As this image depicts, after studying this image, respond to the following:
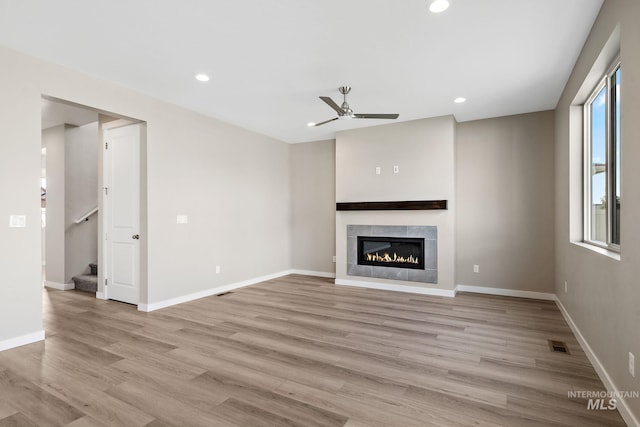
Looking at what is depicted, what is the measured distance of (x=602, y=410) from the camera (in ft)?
6.49

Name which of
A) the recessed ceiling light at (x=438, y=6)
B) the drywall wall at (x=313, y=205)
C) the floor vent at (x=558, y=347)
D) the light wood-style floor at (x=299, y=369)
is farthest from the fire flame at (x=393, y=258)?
the recessed ceiling light at (x=438, y=6)

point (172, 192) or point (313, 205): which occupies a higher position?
point (172, 192)

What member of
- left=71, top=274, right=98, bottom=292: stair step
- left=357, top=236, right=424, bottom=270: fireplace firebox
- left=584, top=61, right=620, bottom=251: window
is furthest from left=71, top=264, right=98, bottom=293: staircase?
left=584, top=61, right=620, bottom=251: window

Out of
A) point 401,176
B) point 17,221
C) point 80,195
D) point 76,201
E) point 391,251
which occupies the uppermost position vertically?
point 401,176

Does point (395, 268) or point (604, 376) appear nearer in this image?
point (604, 376)

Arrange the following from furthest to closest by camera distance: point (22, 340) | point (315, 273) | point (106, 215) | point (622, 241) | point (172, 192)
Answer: point (315, 273), point (106, 215), point (172, 192), point (22, 340), point (622, 241)

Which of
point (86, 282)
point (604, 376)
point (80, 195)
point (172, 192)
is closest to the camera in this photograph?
point (604, 376)

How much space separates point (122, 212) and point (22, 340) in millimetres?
1873

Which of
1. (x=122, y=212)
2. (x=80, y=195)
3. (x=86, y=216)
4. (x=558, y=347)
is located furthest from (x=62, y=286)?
(x=558, y=347)

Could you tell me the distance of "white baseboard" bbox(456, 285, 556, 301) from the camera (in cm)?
471

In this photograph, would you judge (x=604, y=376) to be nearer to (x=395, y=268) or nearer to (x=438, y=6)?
(x=438, y=6)

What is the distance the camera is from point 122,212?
4.45m

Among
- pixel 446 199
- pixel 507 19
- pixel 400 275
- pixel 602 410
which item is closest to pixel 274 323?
pixel 400 275

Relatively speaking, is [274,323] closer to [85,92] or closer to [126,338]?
[126,338]
